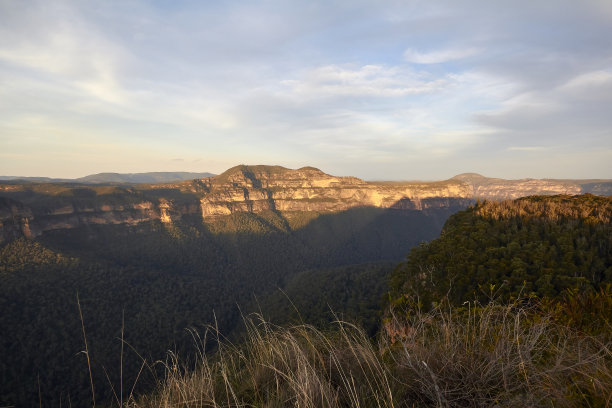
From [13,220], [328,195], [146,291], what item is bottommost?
[146,291]

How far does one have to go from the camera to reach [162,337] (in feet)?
165

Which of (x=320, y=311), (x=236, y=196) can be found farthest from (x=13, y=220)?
(x=236, y=196)

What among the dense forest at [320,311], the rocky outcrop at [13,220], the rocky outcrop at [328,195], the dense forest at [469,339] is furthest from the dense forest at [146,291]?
the rocky outcrop at [328,195]

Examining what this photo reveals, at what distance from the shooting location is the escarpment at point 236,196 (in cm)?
9775

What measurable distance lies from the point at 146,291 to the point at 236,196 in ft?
302

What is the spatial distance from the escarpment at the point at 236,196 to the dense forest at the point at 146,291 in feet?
20.6

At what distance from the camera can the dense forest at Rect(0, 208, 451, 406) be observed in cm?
3962

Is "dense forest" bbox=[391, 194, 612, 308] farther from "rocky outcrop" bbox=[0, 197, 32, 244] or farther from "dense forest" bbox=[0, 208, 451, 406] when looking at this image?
"rocky outcrop" bbox=[0, 197, 32, 244]

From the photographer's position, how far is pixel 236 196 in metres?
155

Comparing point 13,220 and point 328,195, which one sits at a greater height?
point 328,195

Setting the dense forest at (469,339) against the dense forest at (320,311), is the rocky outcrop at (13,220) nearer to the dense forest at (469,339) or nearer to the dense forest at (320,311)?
the dense forest at (320,311)

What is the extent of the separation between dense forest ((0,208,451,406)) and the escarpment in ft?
20.6

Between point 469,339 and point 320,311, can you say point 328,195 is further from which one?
point 469,339

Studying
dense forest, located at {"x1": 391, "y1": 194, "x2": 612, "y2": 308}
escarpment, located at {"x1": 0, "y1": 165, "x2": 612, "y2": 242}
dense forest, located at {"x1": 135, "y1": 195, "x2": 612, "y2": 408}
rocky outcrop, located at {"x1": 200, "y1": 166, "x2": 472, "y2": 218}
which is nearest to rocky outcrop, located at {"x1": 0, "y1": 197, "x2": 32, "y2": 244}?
escarpment, located at {"x1": 0, "y1": 165, "x2": 612, "y2": 242}
